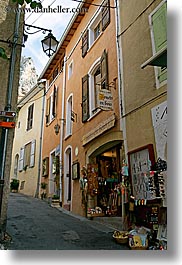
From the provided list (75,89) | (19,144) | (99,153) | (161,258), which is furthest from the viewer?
(19,144)

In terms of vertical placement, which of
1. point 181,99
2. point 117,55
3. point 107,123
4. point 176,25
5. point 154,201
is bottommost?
point 154,201

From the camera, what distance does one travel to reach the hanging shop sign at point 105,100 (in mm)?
6000

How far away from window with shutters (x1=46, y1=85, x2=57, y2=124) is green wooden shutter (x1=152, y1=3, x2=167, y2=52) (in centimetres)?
617

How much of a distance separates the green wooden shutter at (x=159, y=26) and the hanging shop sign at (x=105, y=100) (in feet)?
5.28

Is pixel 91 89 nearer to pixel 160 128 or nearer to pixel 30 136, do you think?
pixel 160 128

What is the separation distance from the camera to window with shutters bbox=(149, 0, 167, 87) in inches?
178

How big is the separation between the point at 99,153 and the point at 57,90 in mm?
4347

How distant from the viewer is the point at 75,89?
9086 mm

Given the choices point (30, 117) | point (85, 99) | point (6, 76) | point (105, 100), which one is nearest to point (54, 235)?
point (6, 76)

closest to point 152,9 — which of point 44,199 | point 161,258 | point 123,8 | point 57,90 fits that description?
point 123,8

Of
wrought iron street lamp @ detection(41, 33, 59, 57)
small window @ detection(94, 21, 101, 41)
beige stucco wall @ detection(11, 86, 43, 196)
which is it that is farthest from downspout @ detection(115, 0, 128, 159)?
beige stucco wall @ detection(11, 86, 43, 196)

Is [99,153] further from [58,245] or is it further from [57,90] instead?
[57,90]

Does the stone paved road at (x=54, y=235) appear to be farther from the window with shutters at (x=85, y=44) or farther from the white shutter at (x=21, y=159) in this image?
the white shutter at (x=21, y=159)

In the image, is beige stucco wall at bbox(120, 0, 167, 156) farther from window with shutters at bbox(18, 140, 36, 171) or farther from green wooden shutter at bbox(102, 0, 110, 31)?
window with shutters at bbox(18, 140, 36, 171)
